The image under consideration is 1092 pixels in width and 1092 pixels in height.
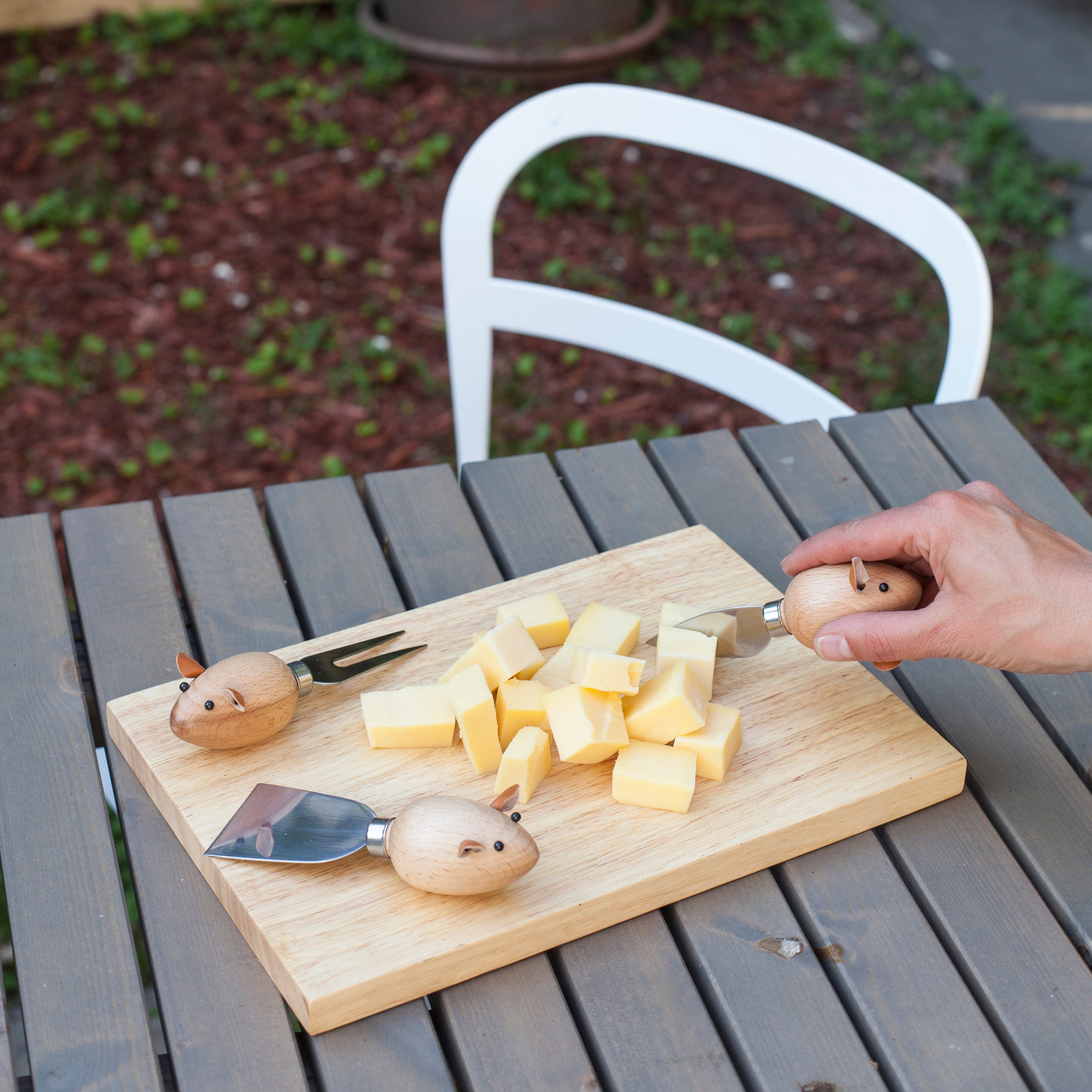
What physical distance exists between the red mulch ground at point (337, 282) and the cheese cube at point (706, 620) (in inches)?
83.5

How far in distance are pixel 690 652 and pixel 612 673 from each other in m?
0.14

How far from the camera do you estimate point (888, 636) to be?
1.13 metres

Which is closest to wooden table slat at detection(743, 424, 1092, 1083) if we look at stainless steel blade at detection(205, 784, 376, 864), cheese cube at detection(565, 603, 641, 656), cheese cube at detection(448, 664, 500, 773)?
cheese cube at detection(565, 603, 641, 656)

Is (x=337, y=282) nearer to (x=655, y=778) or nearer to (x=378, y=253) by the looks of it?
(x=378, y=253)

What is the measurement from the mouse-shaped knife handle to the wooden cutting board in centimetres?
4

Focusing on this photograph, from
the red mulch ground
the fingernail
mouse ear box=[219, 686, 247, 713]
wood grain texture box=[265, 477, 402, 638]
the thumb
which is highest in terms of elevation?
the thumb

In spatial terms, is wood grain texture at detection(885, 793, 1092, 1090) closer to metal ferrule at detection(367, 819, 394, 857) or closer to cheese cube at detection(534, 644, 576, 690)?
cheese cube at detection(534, 644, 576, 690)

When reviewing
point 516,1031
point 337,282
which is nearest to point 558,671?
point 516,1031

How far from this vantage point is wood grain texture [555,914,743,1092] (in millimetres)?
954

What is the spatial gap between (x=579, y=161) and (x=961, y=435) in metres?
2.97

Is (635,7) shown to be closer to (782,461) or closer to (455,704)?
(782,461)

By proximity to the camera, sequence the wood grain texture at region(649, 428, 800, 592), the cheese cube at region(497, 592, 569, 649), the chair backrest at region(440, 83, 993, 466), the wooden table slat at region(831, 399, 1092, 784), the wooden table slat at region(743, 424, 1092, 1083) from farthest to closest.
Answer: the chair backrest at region(440, 83, 993, 466), the wooden table slat at region(831, 399, 1092, 784), the wood grain texture at region(649, 428, 800, 592), the cheese cube at region(497, 592, 569, 649), the wooden table slat at region(743, 424, 1092, 1083)

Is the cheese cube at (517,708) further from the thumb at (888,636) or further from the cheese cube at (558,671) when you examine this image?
the thumb at (888,636)

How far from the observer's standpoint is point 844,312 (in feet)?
12.8
